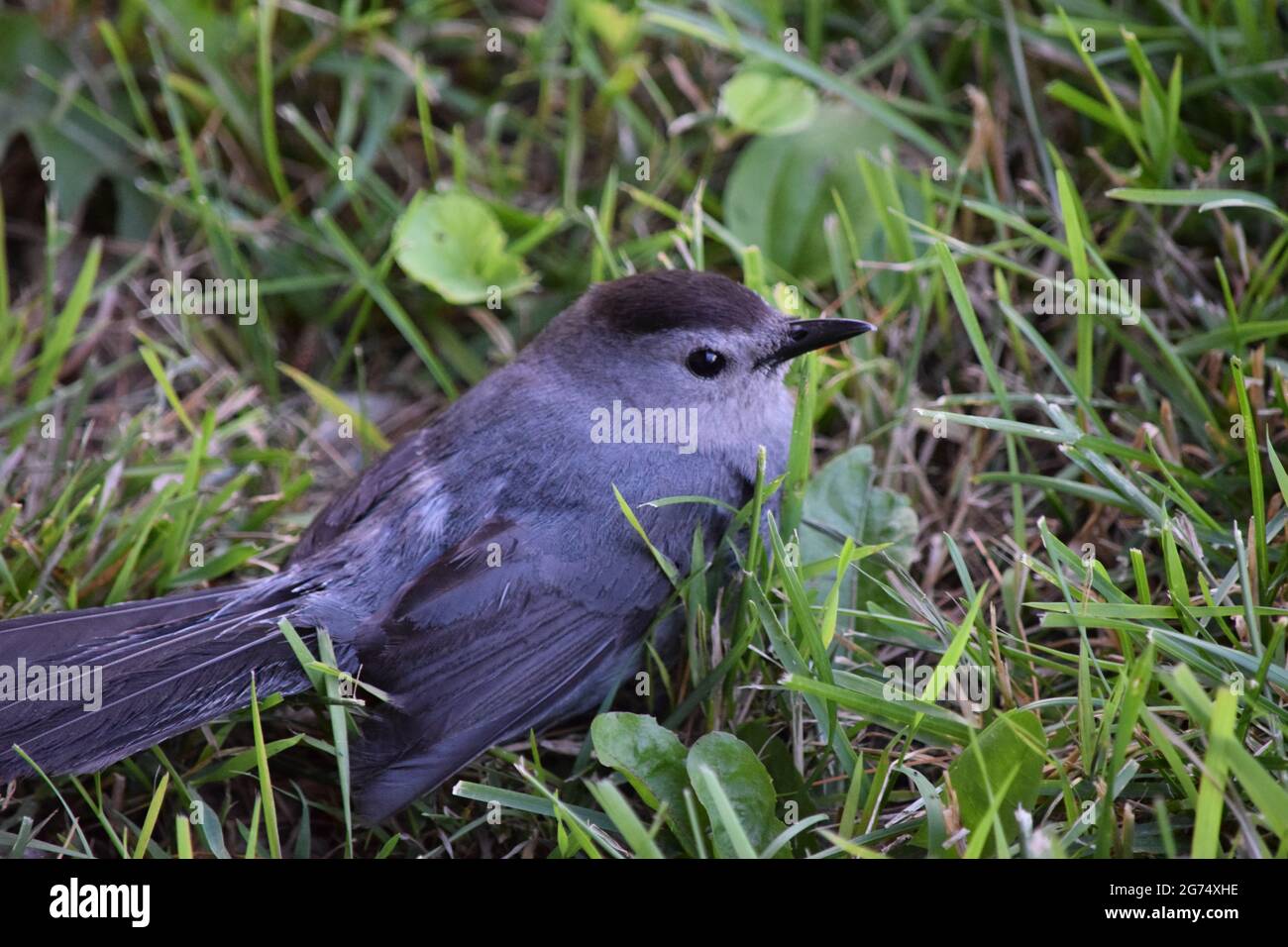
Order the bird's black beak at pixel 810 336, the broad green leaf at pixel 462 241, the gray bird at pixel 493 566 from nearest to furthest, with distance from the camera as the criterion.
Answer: the gray bird at pixel 493 566 → the bird's black beak at pixel 810 336 → the broad green leaf at pixel 462 241

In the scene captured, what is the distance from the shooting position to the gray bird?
3139 millimetres

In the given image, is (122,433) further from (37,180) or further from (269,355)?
(37,180)

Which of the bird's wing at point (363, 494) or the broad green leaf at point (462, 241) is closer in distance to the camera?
the bird's wing at point (363, 494)

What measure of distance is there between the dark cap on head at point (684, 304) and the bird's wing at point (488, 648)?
0.72m

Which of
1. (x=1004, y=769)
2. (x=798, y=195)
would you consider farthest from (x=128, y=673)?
(x=798, y=195)

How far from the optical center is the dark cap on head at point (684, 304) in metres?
3.71

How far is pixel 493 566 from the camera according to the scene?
3377 millimetres

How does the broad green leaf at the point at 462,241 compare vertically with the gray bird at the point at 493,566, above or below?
above

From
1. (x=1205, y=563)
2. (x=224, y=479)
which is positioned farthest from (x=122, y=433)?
(x=1205, y=563)

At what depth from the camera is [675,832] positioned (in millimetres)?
2990

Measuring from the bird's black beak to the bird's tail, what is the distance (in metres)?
1.58

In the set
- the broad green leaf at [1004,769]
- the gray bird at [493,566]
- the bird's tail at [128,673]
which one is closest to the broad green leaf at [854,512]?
the gray bird at [493,566]

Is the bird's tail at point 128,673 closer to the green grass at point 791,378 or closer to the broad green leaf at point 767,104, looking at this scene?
the green grass at point 791,378

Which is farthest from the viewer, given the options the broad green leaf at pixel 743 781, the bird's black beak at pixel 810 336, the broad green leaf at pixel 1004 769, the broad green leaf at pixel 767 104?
the broad green leaf at pixel 767 104
